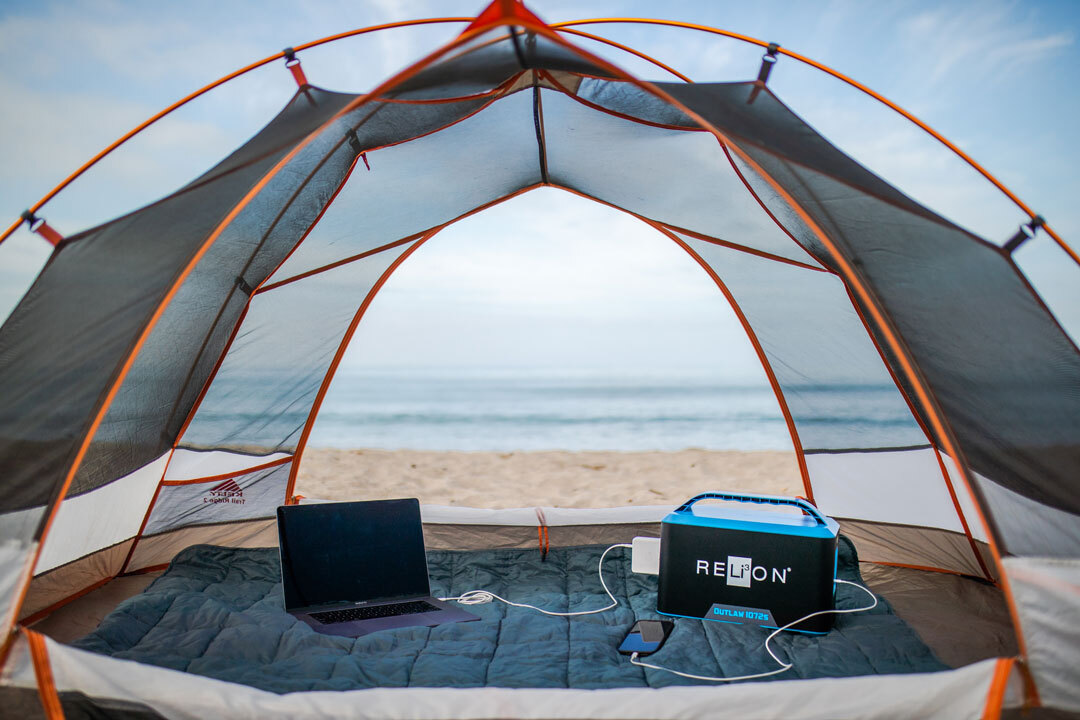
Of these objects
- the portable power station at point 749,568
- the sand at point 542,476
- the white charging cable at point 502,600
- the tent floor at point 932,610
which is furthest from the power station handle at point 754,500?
the sand at point 542,476

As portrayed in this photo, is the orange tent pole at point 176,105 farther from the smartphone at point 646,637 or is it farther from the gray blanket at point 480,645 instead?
the smartphone at point 646,637

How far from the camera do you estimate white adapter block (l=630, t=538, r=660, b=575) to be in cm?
259

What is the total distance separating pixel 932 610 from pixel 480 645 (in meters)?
1.69

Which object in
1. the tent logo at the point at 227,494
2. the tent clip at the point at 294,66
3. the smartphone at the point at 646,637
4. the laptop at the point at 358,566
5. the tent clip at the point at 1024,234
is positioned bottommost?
the smartphone at the point at 646,637

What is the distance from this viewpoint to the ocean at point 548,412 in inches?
374

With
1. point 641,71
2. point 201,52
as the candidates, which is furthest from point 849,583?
point 201,52

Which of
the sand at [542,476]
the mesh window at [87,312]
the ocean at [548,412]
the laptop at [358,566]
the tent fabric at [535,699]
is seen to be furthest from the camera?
the ocean at [548,412]

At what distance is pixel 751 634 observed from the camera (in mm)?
1996

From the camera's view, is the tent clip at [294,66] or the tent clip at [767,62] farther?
the tent clip at [294,66]

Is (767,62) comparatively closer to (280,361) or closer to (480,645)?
(480,645)

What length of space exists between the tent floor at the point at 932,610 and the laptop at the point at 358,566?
728 millimetres

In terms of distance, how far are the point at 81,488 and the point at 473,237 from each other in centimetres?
Answer: 1248

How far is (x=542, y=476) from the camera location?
6.31 metres

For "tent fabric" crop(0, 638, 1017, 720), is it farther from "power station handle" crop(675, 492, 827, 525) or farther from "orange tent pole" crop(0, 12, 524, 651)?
"power station handle" crop(675, 492, 827, 525)
